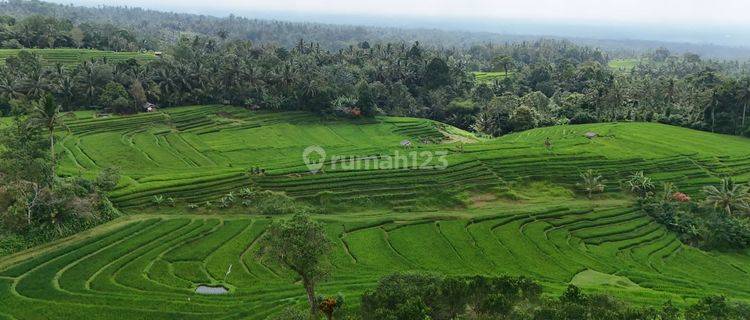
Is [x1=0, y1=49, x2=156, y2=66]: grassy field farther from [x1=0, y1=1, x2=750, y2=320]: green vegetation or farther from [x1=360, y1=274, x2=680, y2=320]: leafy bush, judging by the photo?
[x1=360, y1=274, x2=680, y2=320]: leafy bush

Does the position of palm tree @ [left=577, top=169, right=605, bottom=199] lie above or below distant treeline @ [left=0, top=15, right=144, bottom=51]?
below

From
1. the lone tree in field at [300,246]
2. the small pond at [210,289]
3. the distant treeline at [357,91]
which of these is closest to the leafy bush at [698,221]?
the distant treeline at [357,91]

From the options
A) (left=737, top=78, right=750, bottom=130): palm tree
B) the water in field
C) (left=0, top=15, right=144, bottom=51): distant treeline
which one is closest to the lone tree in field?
the water in field

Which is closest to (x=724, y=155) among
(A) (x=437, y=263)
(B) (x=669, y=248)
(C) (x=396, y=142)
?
(B) (x=669, y=248)

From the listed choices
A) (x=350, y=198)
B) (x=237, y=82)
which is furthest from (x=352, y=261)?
(x=237, y=82)

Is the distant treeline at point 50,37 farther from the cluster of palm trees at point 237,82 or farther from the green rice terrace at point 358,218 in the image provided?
the green rice terrace at point 358,218
